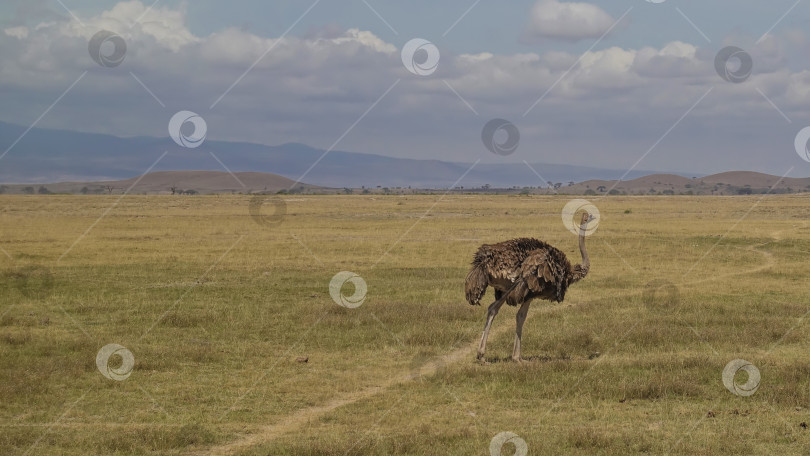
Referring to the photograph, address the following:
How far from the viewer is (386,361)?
16.1 m

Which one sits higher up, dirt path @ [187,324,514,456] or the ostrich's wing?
the ostrich's wing

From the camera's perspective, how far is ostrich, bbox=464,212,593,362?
15.1 meters

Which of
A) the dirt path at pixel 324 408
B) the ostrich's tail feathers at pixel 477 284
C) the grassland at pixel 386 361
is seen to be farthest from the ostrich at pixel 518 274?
the grassland at pixel 386 361

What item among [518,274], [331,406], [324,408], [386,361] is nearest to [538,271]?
[518,274]

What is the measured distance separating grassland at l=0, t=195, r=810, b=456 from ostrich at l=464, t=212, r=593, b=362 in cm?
121

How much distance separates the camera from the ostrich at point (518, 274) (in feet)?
49.6

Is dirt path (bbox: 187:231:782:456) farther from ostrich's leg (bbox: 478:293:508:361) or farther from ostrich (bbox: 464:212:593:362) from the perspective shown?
ostrich (bbox: 464:212:593:362)

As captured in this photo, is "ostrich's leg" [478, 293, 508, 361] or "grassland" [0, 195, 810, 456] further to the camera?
"ostrich's leg" [478, 293, 508, 361]

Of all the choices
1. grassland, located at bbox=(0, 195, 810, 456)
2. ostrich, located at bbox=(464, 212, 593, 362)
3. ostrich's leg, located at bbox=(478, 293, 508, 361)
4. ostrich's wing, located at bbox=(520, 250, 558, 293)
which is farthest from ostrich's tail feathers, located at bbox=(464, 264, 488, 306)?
grassland, located at bbox=(0, 195, 810, 456)

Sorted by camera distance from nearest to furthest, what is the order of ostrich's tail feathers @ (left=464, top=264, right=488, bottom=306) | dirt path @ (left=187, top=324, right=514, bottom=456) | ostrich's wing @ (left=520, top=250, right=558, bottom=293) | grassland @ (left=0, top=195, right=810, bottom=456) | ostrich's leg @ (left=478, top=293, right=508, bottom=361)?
dirt path @ (left=187, top=324, right=514, bottom=456) → grassland @ (left=0, top=195, right=810, bottom=456) → ostrich's wing @ (left=520, top=250, right=558, bottom=293) → ostrich's tail feathers @ (left=464, top=264, right=488, bottom=306) → ostrich's leg @ (left=478, top=293, right=508, bottom=361)

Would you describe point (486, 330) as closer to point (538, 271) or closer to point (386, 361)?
point (538, 271)

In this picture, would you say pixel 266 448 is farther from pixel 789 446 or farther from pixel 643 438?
pixel 789 446

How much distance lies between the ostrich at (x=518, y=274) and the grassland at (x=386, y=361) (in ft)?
3.98

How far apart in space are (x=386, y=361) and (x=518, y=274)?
3.06m
